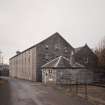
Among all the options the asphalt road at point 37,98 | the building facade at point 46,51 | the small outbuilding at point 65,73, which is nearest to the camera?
the asphalt road at point 37,98

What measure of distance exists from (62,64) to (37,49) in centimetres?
1137

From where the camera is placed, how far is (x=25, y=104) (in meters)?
18.1

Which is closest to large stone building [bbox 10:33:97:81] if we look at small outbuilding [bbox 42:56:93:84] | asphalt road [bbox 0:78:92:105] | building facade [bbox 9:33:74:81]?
building facade [bbox 9:33:74:81]

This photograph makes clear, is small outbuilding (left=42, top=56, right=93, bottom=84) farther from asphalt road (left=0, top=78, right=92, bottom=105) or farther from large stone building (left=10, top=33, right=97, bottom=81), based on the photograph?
asphalt road (left=0, top=78, right=92, bottom=105)

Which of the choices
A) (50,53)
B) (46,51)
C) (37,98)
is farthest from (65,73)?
(37,98)

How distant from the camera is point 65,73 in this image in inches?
1802

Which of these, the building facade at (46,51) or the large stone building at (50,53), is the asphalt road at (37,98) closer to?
the large stone building at (50,53)

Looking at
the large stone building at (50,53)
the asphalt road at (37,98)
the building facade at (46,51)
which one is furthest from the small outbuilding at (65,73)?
the asphalt road at (37,98)

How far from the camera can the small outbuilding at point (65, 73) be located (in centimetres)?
4531

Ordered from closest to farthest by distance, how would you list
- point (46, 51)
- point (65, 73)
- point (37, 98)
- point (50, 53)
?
point (37, 98) → point (65, 73) → point (46, 51) → point (50, 53)

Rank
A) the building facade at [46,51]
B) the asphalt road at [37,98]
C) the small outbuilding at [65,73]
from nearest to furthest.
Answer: the asphalt road at [37,98]
the small outbuilding at [65,73]
the building facade at [46,51]

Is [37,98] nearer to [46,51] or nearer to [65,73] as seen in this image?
[65,73]

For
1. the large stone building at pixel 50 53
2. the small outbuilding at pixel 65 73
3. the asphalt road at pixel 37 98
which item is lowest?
the asphalt road at pixel 37 98

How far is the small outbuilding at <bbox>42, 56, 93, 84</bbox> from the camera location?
45312 millimetres
